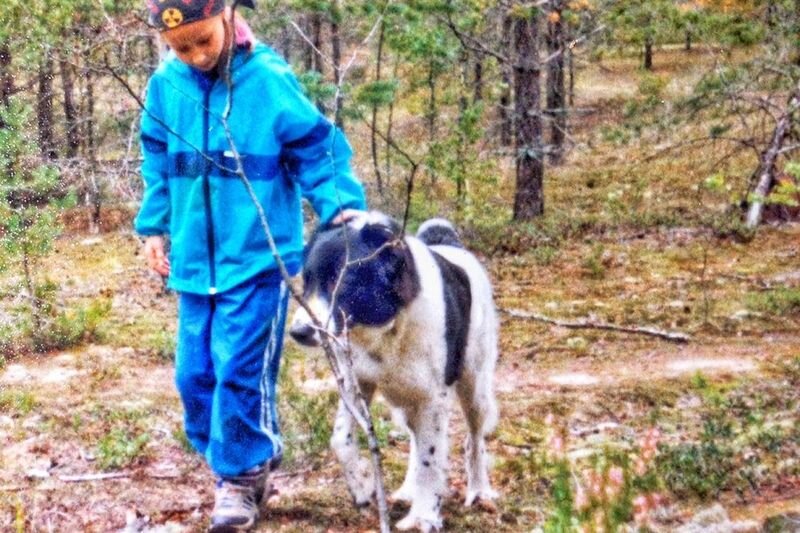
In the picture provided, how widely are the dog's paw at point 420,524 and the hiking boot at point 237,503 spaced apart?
0.58 metres

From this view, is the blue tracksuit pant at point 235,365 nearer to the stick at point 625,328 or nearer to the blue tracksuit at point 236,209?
the blue tracksuit at point 236,209

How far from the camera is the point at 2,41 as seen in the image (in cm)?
1282

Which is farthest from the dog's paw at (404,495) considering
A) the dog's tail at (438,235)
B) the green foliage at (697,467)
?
the dog's tail at (438,235)

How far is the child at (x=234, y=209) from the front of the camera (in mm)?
3658

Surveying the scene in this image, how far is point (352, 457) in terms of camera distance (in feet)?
12.7

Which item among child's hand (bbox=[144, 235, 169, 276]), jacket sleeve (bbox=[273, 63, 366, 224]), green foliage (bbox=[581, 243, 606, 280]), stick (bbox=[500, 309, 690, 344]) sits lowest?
green foliage (bbox=[581, 243, 606, 280])

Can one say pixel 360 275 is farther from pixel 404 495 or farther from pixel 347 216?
pixel 404 495

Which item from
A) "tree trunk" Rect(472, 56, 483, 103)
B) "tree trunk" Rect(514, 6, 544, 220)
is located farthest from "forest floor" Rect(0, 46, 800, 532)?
"tree trunk" Rect(472, 56, 483, 103)

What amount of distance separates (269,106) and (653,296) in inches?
267

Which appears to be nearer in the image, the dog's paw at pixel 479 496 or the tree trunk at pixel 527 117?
the dog's paw at pixel 479 496

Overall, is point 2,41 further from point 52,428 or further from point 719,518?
point 719,518

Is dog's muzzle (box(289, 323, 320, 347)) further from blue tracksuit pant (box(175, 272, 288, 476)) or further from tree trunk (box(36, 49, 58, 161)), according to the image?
tree trunk (box(36, 49, 58, 161))

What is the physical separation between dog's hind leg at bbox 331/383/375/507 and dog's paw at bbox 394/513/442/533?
175 millimetres

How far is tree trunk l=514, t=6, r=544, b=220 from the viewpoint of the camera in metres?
13.5
